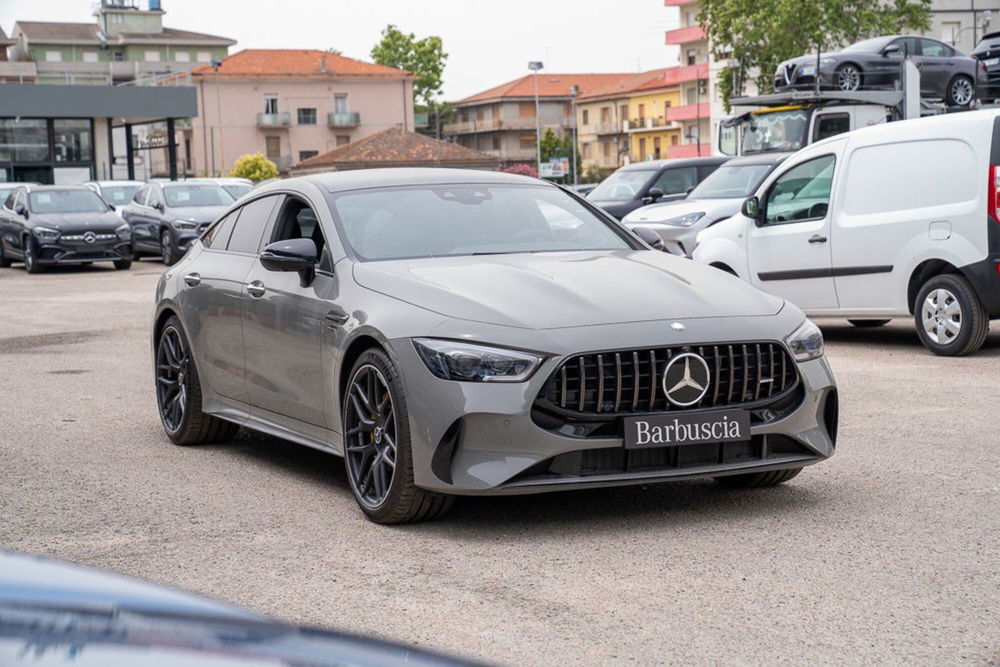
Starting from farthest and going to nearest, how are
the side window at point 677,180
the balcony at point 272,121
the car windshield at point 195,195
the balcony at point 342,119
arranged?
the balcony at point 342,119 < the balcony at point 272,121 < the car windshield at point 195,195 < the side window at point 677,180

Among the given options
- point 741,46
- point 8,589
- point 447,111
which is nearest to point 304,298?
point 8,589

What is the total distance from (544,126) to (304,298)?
493 ft

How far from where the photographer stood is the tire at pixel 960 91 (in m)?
27.3

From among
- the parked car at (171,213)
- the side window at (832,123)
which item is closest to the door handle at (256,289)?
the side window at (832,123)

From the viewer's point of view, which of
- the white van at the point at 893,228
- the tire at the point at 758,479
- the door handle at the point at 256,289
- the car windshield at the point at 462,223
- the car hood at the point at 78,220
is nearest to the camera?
the tire at the point at 758,479

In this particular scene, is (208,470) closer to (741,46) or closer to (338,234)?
(338,234)

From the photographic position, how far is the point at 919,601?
4949 mm

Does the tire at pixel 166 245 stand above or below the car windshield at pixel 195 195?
below

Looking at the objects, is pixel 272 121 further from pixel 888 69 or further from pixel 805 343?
pixel 805 343

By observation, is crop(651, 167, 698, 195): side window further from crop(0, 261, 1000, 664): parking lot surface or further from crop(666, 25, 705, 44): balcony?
crop(666, 25, 705, 44): balcony

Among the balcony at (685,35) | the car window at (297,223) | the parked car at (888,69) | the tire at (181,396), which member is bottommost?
the tire at (181,396)

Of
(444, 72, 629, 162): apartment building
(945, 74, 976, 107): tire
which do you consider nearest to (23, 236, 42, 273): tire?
(945, 74, 976, 107): tire

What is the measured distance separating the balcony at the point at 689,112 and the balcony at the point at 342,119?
23816 mm

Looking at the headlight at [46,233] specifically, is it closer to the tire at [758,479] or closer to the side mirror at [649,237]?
the side mirror at [649,237]
